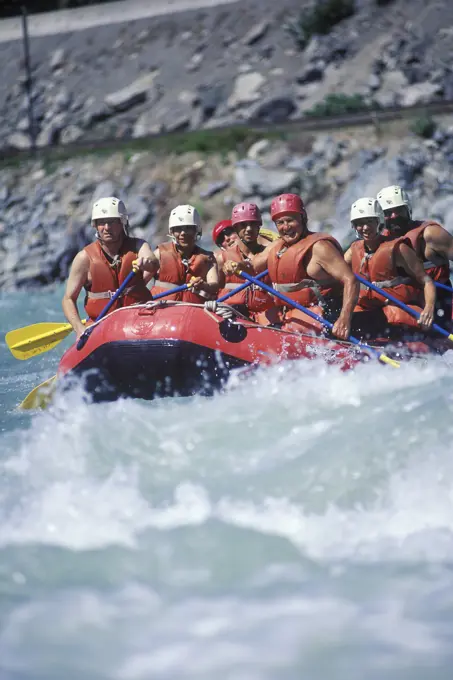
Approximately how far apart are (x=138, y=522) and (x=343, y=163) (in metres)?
15.7

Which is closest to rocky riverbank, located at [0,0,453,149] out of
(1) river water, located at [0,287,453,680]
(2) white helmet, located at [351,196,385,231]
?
(2) white helmet, located at [351,196,385,231]

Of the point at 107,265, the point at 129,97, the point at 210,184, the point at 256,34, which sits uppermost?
the point at 256,34

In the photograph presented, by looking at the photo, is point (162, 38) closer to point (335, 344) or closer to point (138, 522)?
point (335, 344)

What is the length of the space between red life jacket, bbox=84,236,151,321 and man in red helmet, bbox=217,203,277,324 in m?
0.81

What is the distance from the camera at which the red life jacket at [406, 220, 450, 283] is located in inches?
348

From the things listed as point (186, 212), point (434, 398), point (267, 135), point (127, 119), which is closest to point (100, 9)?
point (127, 119)

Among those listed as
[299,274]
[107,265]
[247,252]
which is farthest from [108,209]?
[299,274]

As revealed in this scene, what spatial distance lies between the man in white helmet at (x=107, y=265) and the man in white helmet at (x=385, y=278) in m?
1.91

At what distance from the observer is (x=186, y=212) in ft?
27.2

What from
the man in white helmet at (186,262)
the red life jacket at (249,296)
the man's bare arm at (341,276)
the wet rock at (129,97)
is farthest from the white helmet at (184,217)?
the wet rock at (129,97)

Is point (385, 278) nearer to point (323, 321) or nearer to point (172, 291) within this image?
point (323, 321)

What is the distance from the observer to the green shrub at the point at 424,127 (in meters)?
19.7

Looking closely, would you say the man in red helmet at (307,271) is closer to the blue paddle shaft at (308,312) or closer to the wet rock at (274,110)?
the blue paddle shaft at (308,312)

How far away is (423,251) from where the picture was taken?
8898mm
